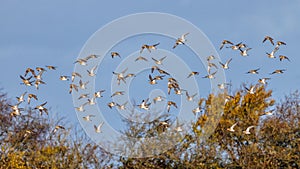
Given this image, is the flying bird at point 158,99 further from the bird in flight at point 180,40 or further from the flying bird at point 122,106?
the bird in flight at point 180,40

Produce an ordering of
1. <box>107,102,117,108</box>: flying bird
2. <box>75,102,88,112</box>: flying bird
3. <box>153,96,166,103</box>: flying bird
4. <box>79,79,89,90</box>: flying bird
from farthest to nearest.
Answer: <box>153,96,166,103</box>: flying bird → <box>79,79,89,90</box>: flying bird → <box>107,102,117,108</box>: flying bird → <box>75,102,88,112</box>: flying bird

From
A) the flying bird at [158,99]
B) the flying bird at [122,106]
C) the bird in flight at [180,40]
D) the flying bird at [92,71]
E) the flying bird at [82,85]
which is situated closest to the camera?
the flying bird at [92,71]

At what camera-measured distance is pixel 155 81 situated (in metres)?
27.9

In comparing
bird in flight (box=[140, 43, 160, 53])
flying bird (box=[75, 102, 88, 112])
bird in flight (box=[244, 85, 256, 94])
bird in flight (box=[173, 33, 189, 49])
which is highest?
bird in flight (box=[244, 85, 256, 94])

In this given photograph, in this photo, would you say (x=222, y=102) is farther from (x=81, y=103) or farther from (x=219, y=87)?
(x=81, y=103)

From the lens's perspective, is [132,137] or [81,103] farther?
[132,137]

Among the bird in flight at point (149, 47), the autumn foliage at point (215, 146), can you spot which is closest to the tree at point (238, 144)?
the autumn foliage at point (215, 146)

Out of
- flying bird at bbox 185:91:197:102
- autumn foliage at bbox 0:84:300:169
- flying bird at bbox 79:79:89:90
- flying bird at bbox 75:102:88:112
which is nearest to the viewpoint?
flying bird at bbox 75:102:88:112

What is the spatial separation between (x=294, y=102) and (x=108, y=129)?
58.8 feet

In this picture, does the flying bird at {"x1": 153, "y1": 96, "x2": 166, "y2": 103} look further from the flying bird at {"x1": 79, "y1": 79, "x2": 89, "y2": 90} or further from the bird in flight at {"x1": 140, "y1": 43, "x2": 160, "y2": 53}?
the flying bird at {"x1": 79, "y1": 79, "x2": 89, "y2": 90}

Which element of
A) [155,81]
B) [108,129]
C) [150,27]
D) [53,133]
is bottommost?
[108,129]

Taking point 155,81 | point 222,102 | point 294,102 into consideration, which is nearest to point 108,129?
point 155,81

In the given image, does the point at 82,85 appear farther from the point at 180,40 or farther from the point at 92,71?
the point at 180,40

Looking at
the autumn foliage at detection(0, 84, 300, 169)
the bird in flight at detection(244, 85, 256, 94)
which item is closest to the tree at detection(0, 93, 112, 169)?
the autumn foliage at detection(0, 84, 300, 169)
